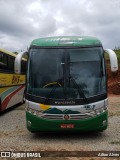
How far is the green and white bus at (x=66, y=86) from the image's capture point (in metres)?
12.0

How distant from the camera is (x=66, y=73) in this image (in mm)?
12422

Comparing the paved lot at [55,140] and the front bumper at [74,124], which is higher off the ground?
the front bumper at [74,124]

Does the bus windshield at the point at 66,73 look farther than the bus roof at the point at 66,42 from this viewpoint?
No

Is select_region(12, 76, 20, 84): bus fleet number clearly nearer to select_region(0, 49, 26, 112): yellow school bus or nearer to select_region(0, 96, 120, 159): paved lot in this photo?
select_region(0, 49, 26, 112): yellow school bus

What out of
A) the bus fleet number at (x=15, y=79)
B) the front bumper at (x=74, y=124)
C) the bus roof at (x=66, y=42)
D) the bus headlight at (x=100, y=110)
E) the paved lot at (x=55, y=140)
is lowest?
the paved lot at (x=55, y=140)

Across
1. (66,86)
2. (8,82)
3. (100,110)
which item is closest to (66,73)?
(66,86)

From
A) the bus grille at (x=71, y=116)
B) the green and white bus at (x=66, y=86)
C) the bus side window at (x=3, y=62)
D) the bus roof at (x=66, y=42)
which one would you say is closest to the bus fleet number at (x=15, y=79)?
the bus side window at (x=3, y=62)

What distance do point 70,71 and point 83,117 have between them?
150 centimetres

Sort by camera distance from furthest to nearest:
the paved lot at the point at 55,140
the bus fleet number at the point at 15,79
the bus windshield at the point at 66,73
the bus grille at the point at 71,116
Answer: the bus fleet number at the point at 15,79, the bus windshield at the point at 66,73, the bus grille at the point at 71,116, the paved lot at the point at 55,140

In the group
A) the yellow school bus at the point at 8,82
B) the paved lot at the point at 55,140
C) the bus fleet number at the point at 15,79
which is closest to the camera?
the paved lot at the point at 55,140

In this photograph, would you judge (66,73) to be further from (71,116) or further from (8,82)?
(8,82)

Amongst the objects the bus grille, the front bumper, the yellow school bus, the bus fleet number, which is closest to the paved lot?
the front bumper

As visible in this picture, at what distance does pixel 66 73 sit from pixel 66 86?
442 mm

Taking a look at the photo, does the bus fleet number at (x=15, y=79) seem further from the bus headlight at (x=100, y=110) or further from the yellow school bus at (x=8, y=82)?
the bus headlight at (x=100, y=110)
